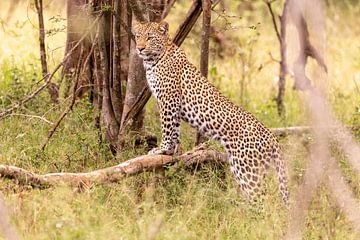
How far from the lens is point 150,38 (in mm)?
7148

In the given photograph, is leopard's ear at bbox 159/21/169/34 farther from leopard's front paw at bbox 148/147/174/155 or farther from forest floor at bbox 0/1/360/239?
leopard's front paw at bbox 148/147/174/155

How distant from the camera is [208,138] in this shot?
727 cm

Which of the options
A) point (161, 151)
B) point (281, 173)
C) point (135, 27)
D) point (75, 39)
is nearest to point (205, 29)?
point (135, 27)

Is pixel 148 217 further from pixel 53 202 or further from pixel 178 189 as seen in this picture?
pixel 178 189

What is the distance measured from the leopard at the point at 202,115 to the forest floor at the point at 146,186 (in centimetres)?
17

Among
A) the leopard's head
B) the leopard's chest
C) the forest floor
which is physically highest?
the leopard's head

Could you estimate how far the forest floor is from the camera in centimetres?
514

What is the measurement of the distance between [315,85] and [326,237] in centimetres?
353

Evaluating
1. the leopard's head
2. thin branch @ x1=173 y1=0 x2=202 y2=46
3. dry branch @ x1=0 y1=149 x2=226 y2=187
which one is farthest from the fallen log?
thin branch @ x1=173 y1=0 x2=202 y2=46

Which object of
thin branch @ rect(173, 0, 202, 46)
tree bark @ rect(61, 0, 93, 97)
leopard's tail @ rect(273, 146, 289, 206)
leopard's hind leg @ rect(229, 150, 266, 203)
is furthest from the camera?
tree bark @ rect(61, 0, 93, 97)

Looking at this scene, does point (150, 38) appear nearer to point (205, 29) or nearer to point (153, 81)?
point (153, 81)

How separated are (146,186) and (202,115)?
93 centimetres

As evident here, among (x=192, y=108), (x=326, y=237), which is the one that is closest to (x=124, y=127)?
(x=192, y=108)

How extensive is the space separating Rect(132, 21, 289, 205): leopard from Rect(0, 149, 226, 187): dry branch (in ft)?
0.77
